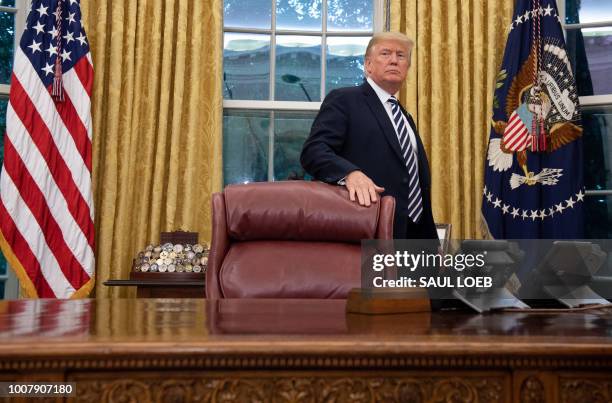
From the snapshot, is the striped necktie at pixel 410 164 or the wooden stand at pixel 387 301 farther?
→ the striped necktie at pixel 410 164

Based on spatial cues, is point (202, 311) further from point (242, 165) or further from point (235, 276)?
point (242, 165)

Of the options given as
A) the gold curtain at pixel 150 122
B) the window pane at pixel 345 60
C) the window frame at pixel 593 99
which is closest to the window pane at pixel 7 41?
the gold curtain at pixel 150 122

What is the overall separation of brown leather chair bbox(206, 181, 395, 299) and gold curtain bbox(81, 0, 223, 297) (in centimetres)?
211

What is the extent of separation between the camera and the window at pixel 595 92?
4281mm

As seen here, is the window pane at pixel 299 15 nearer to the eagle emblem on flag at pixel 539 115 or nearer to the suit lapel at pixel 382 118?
the eagle emblem on flag at pixel 539 115

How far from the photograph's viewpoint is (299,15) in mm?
4543

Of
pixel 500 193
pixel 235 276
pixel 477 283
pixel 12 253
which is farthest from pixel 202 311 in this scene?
pixel 500 193

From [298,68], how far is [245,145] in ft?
2.05

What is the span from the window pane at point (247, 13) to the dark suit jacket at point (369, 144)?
71.3 inches

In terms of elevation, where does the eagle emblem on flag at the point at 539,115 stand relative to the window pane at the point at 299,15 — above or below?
below

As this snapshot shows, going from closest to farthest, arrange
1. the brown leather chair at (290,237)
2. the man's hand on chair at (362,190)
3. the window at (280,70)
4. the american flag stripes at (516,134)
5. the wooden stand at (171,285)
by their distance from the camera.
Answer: the brown leather chair at (290,237)
the man's hand on chair at (362,190)
the wooden stand at (171,285)
the american flag stripes at (516,134)
the window at (280,70)

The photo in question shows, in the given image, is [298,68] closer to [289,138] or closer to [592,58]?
[289,138]

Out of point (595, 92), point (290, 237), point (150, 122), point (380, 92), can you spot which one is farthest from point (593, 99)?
point (290, 237)

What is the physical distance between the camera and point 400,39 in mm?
3043
